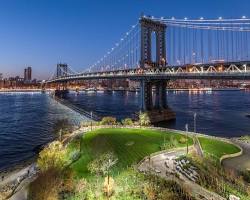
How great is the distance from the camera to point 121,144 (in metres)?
55.0

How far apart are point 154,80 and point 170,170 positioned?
72.3 m

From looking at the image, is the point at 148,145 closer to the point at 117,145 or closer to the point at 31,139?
→ the point at 117,145

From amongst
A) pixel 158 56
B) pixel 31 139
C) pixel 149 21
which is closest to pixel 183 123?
pixel 158 56

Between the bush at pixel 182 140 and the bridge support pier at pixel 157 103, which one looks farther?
the bridge support pier at pixel 157 103

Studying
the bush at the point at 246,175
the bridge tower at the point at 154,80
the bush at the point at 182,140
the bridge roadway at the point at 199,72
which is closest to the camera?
the bush at the point at 246,175

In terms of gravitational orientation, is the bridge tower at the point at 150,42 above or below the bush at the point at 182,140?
above

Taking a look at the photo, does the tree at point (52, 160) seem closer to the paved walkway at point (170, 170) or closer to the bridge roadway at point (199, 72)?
the paved walkway at point (170, 170)

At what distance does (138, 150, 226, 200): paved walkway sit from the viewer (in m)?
33.6

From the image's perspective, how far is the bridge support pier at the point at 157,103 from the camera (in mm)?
105375

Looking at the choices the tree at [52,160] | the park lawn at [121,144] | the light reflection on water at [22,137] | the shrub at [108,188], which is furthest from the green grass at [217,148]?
the light reflection on water at [22,137]

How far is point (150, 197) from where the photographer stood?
33.0m

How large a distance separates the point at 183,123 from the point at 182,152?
174ft

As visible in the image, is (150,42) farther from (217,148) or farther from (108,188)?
(108,188)

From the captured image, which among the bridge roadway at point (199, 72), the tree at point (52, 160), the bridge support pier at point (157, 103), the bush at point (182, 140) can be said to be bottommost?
the tree at point (52, 160)
